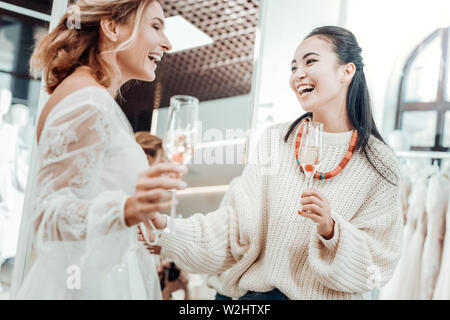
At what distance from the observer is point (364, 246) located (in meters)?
0.90

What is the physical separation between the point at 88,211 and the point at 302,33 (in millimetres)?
647

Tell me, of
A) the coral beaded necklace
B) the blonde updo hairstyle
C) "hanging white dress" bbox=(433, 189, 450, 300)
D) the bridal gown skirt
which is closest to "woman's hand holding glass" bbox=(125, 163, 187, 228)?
the bridal gown skirt

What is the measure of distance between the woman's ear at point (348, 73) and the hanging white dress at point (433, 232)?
895mm

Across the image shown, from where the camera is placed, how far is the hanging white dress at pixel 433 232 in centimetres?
165

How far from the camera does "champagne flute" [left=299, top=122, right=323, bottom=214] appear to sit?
86 cm

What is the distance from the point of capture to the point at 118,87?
0.84 metres

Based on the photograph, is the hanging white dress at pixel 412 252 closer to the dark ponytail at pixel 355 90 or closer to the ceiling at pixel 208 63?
the dark ponytail at pixel 355 90

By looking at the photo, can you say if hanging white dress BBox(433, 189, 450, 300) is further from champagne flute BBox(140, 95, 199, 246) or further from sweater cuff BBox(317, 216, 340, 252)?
champagne flute BBox(140, 95, 199, 246)

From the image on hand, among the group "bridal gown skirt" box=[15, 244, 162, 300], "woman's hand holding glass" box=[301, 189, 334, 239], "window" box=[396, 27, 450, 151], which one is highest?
"window" box=[396, 27, 450, 151]

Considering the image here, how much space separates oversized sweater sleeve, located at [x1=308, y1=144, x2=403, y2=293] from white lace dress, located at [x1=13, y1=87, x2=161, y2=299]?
1.35 ft

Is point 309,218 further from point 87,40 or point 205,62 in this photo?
point 87,40

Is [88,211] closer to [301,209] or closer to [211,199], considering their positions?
[211,199]

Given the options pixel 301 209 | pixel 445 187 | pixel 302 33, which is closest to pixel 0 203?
pixel 301 209

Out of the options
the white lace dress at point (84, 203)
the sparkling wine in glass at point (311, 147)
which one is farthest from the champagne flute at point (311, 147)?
the white lace dress at point (84, 203)
